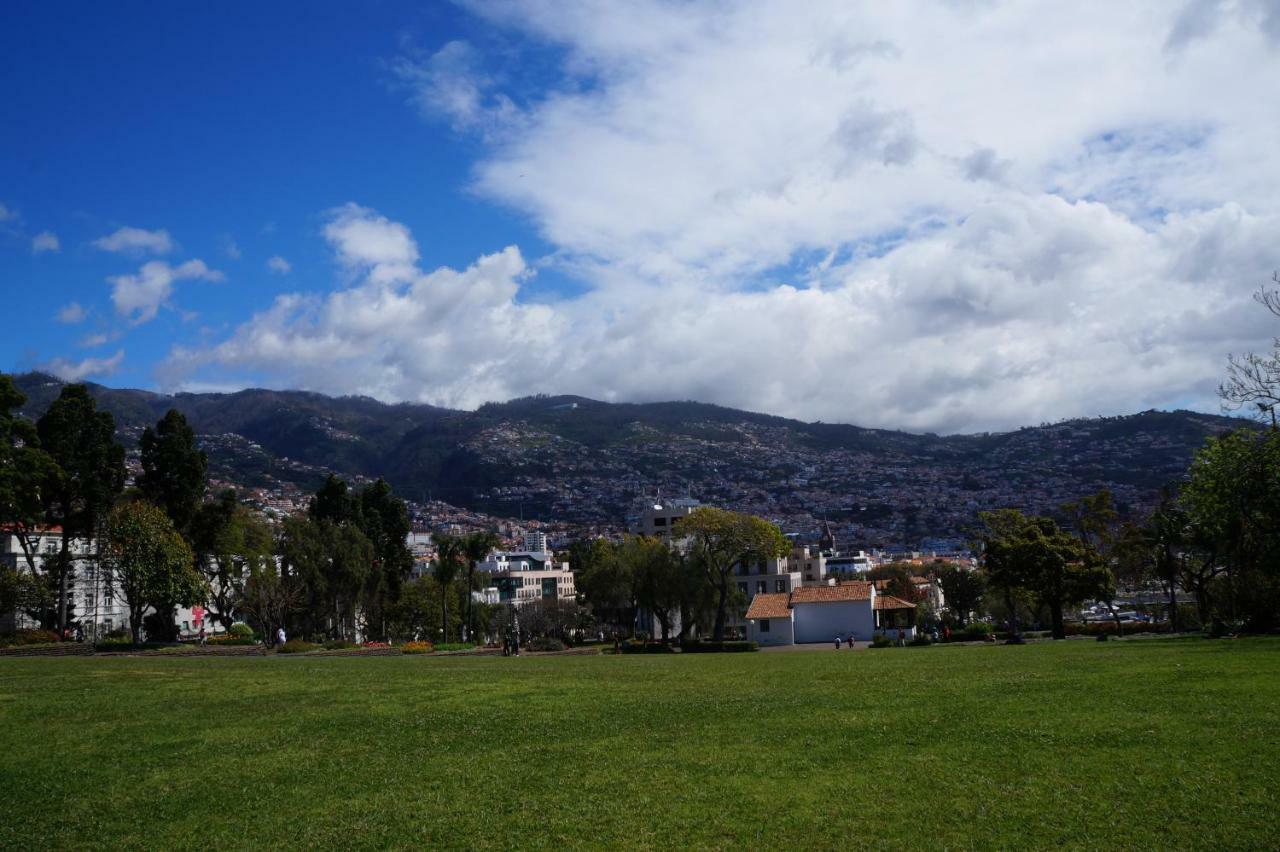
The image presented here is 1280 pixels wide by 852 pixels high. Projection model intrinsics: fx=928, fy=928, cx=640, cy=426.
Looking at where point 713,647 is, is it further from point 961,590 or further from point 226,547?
point 961,590

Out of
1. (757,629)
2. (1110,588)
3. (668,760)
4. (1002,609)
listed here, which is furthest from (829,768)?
(1002,609)

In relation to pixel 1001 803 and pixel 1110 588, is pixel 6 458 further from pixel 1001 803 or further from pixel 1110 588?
pixel 1110 588

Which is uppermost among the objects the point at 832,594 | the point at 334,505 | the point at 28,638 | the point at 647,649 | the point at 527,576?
the point at 334,505

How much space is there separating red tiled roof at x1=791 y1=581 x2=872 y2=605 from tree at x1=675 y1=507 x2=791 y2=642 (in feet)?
25.8

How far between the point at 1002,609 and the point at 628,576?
50456mm

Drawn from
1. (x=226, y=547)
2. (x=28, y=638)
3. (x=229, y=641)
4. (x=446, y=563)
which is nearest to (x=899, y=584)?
(x=446, y=563)

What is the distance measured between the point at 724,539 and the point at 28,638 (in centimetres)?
4088

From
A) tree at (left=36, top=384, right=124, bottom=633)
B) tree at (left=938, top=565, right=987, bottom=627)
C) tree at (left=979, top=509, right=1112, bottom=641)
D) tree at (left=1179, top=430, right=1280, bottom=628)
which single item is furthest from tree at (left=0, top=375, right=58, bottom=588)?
tree at (left=938, top=565, right=987, bottom=627)

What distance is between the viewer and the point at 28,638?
149 ft

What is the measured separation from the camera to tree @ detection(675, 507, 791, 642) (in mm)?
64812

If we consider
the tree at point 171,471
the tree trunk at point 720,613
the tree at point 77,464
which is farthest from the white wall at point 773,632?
the tree at point 77,464

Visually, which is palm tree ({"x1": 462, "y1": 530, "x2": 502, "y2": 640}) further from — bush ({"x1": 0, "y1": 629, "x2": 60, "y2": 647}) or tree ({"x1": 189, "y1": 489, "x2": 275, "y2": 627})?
bush ({"x1": 0, "y1": 629, "x2": 60, "y2": 647})

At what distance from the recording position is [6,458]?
3969 cm

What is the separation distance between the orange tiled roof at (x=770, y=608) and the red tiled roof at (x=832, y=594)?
39.0 inches
